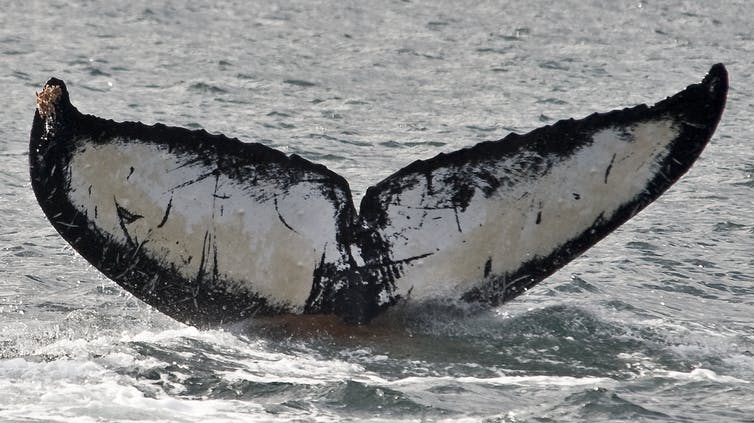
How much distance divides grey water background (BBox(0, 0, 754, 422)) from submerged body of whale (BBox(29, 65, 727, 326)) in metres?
0.36

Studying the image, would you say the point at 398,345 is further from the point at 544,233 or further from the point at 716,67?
the point at 716,67

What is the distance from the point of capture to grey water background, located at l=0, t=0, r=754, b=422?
6703 mm

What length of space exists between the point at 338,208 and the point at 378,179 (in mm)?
6072

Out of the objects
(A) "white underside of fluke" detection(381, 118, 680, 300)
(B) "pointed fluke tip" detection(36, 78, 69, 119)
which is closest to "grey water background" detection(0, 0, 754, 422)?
(A) "white underside of fluke" detection(381, 118, 680, 300)

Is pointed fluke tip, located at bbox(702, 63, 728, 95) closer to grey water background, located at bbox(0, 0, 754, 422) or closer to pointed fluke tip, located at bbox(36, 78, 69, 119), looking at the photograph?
grey water background, located at bbox(0, 0, 754, 422)

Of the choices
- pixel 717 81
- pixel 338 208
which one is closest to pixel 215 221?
pixel 338 208

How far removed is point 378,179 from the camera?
12.9 m

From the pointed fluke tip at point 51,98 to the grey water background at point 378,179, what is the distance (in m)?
1.24

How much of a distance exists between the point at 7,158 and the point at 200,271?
6.96m

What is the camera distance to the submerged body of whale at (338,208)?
673 cm

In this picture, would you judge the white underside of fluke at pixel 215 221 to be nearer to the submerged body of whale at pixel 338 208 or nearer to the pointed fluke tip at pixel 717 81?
the submerged body of whale at pixel 338 208

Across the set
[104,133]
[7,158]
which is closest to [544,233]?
[104,133]

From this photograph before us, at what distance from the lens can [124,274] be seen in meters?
6.82

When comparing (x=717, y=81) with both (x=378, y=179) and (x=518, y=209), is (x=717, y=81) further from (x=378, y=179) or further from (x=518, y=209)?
(x=378, y=179)
